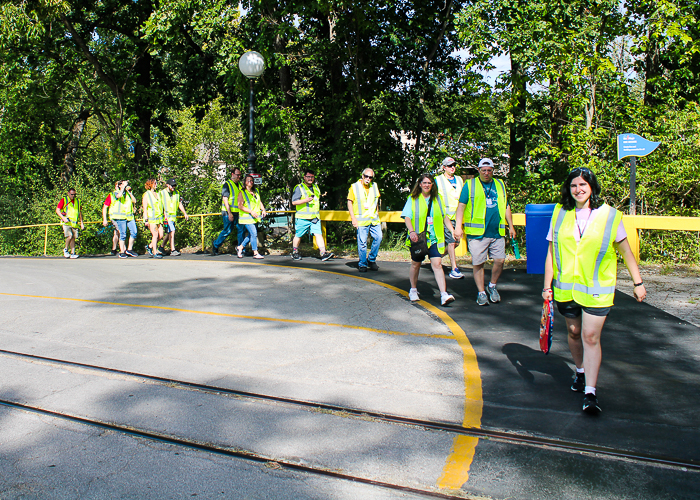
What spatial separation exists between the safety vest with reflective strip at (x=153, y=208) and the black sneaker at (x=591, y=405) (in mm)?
11491

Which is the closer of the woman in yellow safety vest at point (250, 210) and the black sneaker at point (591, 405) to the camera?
the black sneaker at point (591, 405)

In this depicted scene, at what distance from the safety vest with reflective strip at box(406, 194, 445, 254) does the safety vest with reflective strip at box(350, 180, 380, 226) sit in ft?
8.48

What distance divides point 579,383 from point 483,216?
10.6ft

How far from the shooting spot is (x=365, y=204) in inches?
398

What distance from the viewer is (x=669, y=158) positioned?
11.6 meters

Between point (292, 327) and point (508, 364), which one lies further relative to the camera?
point (292, 327)

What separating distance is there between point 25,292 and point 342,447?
26.0 feet

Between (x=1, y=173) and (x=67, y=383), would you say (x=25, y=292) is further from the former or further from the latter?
(x=1, y=173)

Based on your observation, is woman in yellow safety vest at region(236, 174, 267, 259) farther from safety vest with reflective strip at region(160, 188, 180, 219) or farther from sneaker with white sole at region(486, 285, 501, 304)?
sneaker with white sole at region(486, 285, 501, 304)

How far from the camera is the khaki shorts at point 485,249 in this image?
24.5 ft

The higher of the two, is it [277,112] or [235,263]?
[277,112]

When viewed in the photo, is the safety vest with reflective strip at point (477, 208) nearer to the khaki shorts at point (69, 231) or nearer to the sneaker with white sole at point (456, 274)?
the sneaker with white sole at point (456, 274)

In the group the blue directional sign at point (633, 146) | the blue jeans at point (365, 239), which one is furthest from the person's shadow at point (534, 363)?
the blue directional sign at point (633, 146)

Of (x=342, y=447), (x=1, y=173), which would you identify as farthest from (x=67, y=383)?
(x=1, y=173)
